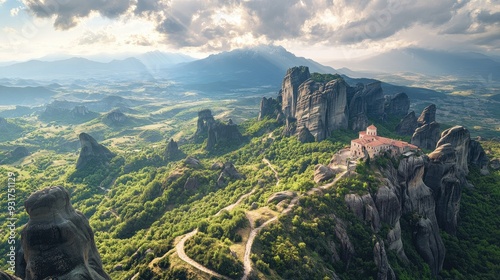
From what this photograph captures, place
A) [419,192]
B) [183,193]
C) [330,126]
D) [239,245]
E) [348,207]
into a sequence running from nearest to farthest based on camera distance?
[239,245] → [348,207] → [419,192] → [183,193] → [330,126]

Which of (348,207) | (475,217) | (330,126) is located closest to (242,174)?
(330,126)

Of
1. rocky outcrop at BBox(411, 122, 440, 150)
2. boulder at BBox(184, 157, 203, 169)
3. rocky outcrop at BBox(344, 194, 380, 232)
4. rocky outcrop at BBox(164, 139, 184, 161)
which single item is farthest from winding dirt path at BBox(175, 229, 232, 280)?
rocky outcrop at BBox(164, 139, 184, 161)

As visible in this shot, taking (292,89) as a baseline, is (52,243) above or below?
below

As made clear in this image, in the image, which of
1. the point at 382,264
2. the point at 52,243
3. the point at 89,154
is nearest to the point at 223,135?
the point at 89,154

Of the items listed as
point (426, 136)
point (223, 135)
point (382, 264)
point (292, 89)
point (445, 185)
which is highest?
point (292, 89)

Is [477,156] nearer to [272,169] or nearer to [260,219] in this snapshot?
[272,169]

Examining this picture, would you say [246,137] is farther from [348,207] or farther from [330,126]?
[348,207]

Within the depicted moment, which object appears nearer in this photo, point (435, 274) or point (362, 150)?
point (435, 274)
